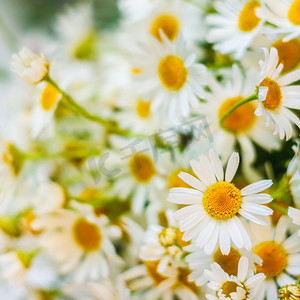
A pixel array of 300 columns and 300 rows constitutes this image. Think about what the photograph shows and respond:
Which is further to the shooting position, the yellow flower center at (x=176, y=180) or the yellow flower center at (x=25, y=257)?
the yellow flower center at (x=25, y=257)

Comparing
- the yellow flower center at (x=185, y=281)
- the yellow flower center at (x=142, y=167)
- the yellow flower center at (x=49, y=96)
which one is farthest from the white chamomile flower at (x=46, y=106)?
the yellow flower center at (x=185, y=281)

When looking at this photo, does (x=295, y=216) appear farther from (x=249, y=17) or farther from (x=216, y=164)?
(x=249, y=17)

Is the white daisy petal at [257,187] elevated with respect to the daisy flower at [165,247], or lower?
elevated

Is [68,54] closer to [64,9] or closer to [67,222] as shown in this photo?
[64,9]

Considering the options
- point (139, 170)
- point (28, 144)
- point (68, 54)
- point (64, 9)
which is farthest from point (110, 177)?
point (64, 9)

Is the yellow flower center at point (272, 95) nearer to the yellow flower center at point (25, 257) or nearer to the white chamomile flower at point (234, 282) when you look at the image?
the white chamomile flower at point (234, 282)

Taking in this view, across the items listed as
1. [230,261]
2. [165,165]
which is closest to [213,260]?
[230,261]
